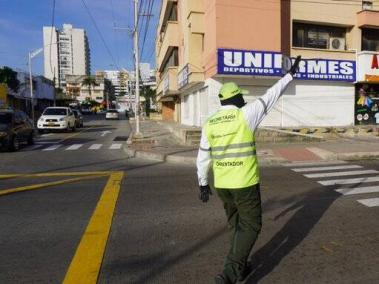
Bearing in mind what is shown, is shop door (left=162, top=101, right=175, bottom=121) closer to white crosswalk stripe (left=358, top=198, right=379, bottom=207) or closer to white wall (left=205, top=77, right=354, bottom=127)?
white wall (left=205, top=77, right=354, bottom=127)

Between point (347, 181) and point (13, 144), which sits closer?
point (347, 181)

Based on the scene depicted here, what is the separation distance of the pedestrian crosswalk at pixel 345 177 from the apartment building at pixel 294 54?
864 cm

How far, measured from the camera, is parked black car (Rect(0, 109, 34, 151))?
18.0m

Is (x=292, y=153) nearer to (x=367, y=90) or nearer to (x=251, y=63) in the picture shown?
(x=251, y=63)

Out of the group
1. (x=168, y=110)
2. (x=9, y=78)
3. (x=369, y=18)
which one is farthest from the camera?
(x=9, y=78)

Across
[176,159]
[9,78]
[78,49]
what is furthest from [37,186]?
[78,49]

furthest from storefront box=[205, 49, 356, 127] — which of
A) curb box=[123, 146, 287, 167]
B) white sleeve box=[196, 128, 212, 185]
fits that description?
white sleeve box=[196, 128, 212, 185]

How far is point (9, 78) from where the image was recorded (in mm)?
56969

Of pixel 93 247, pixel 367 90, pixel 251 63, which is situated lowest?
pixel 93 247

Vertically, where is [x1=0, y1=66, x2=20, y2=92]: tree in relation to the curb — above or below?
above

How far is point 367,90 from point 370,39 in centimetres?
296

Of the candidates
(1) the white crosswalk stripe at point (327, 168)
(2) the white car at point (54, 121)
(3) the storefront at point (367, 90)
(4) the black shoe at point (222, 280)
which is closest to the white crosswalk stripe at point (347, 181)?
(1) the white crosswalk stripe at point (327, 168)

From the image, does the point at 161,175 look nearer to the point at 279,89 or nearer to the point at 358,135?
the point at 279,89

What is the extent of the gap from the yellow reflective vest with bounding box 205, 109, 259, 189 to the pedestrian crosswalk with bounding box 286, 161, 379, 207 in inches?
166
